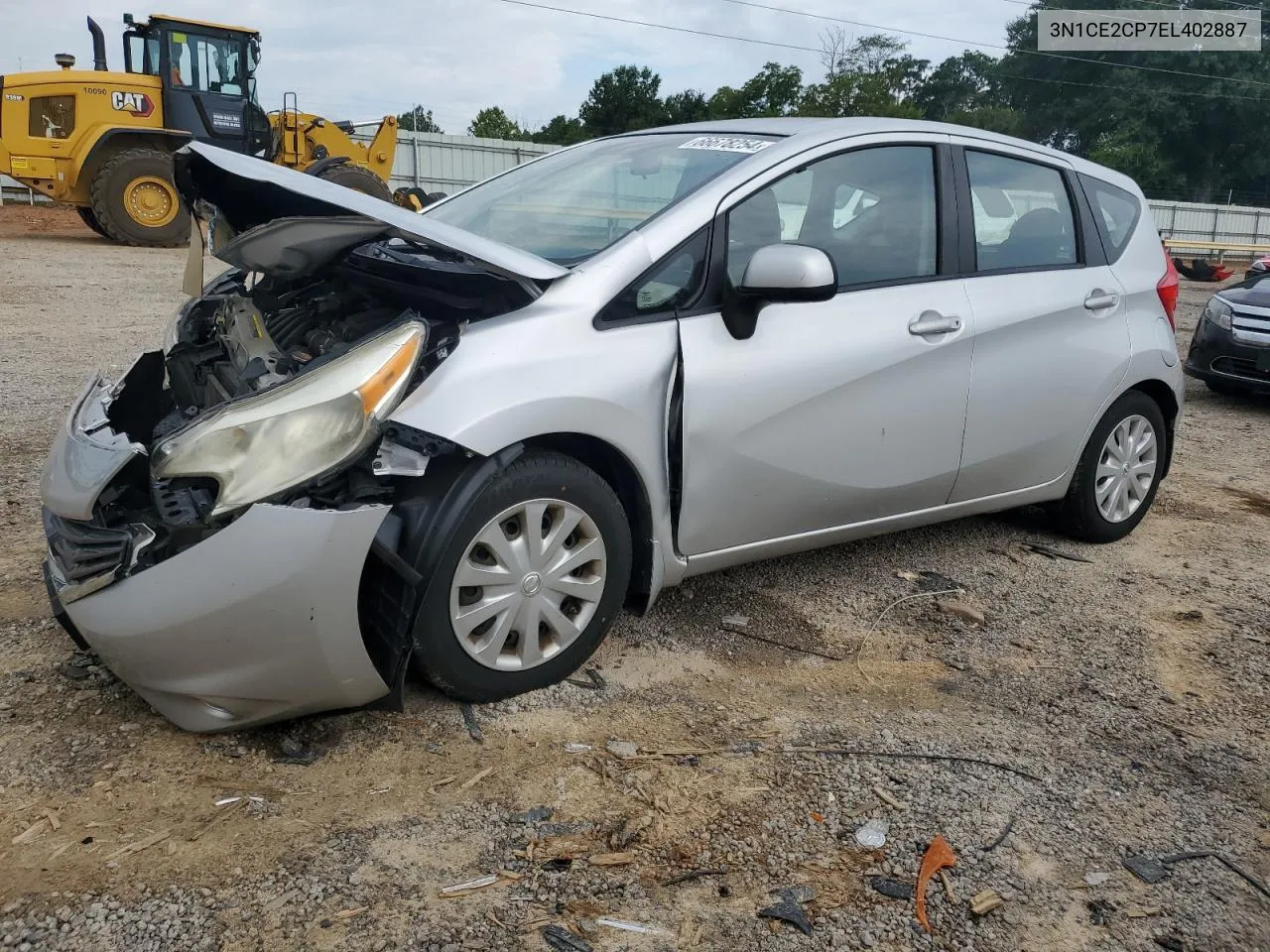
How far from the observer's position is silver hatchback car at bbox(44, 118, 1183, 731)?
2.56 m

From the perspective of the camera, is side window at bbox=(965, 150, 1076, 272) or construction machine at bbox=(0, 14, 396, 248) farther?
construction machine at bbox=(0, 14, 396, 248)

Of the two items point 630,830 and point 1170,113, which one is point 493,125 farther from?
point 630,830

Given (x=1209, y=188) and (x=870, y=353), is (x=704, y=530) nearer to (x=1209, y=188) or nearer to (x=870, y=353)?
(x=870, y=353)

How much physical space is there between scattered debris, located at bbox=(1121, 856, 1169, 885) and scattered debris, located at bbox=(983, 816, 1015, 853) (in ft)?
0.83

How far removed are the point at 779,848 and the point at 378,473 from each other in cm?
130

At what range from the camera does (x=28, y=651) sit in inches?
125

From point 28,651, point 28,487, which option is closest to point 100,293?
point 28,487

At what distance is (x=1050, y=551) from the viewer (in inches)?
182

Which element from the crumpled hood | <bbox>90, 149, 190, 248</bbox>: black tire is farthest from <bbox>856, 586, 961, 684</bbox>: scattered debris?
<bbox>90, 149, 190, 248</bbox>: black tire

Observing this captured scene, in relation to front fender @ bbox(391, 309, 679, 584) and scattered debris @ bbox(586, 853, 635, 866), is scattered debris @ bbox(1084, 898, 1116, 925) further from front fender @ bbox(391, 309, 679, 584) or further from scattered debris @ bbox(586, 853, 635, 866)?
front fender @ bbox(391, 309, 679, 584)

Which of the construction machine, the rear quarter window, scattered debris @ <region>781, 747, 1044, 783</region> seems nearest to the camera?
scattered debris @ <region>781, 747, 1044, 783</region>

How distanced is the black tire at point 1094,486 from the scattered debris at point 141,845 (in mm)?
3671

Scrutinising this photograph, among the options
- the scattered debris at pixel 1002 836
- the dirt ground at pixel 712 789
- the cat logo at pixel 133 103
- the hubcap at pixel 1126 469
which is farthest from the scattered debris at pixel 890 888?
the cat logo at pixel 133 103

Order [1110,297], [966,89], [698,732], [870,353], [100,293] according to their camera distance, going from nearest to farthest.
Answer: [698,732] < [870,353] < [1110,297] < [100,293] < [966,89]
